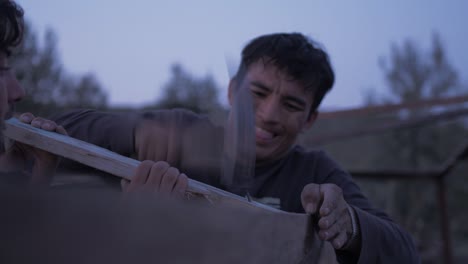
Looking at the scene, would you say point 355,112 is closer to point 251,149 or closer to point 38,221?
point 251,149

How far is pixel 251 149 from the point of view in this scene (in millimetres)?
1348

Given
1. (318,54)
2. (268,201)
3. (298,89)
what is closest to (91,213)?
(268,201)

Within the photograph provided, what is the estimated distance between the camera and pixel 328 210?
3.93ft

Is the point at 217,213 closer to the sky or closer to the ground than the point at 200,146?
closer to the sky

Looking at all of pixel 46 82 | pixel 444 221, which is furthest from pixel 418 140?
pixel 46 82

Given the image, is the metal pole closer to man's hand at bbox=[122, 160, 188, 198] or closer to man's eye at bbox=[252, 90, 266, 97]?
man's eye at bbox=[252, 90, 266, 97]

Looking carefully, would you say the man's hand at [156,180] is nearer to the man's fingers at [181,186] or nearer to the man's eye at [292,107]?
the man's fingers at [181,186]

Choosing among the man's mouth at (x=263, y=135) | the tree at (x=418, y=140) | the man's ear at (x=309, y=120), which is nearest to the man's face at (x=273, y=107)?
the man's mouth at (x=263, y=135)

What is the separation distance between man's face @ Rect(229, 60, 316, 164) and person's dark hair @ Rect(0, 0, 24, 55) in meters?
1.00

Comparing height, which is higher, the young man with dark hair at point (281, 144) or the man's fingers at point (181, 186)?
the man's fingers at point (181, 186)

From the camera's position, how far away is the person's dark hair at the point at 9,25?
43.6 inches

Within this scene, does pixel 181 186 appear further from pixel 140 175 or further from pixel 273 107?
pixel 273 107

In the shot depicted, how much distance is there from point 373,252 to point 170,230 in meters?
1.04

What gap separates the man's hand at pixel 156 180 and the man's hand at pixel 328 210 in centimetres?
40
